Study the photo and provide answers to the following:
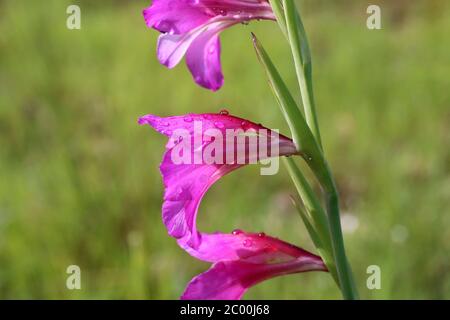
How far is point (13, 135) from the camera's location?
2926 millimetres

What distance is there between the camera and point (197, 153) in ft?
2.59

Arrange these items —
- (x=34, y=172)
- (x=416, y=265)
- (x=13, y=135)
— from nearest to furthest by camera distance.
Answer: (x=416, y=265)
(x=34, y=172)
(x=13, y=135)

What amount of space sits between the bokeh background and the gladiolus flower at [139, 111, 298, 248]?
74 centimetres

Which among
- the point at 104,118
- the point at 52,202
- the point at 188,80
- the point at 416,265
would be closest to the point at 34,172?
the point at 52,202

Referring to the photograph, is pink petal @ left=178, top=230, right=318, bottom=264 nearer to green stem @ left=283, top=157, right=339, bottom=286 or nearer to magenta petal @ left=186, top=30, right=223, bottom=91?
green stem @ left=283, top=157, right=339, bottom=286

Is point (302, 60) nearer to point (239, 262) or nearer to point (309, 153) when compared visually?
point (309, 153)

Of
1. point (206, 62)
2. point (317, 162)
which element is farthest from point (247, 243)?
point (206, 62)

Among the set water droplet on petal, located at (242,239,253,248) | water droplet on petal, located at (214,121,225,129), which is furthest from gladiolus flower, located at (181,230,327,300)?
water droplet on petal, located at (214,121,225,129)

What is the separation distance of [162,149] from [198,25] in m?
1.81

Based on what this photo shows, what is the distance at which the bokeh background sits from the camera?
1.86 metres

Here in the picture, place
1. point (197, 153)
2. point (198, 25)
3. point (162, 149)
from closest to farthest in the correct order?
1. point (197, 153)
2. point (198, 25)
3. point (162, 149)

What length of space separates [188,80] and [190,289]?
2.68 metres

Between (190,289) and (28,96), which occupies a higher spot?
(28,96)
